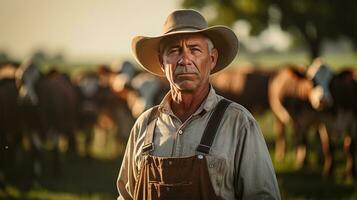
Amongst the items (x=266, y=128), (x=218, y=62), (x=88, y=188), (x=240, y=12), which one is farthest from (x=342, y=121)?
(x=240, y=12)

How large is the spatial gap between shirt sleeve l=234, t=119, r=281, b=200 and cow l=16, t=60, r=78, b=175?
8670 mm

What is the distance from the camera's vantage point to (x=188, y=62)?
2.95 m

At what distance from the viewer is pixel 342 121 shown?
11.6 m

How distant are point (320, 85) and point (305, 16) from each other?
57.5ft

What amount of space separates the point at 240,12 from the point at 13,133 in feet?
65.7

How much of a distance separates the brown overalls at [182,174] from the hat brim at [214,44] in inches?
14.7

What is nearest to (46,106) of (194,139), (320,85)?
(320,85)

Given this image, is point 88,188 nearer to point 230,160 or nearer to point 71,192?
point 71,192

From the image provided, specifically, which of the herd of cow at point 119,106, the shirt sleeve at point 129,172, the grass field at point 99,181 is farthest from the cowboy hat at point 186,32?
the herd of cow at point 119,106

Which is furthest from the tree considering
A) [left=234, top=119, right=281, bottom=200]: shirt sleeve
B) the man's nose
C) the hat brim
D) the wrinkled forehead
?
[left=234, top=119, right=281, bottom=200]: shirt sleeve

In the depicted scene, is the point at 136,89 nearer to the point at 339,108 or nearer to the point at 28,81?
the point at 28,81

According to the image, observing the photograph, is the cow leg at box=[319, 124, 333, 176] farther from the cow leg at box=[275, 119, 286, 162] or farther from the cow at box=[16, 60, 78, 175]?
the cow at box=[16, 60, 78, 175]

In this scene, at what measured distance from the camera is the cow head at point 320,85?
36.0 ft

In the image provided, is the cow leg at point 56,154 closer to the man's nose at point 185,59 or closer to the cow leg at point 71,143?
the cow leg at point 71,143
